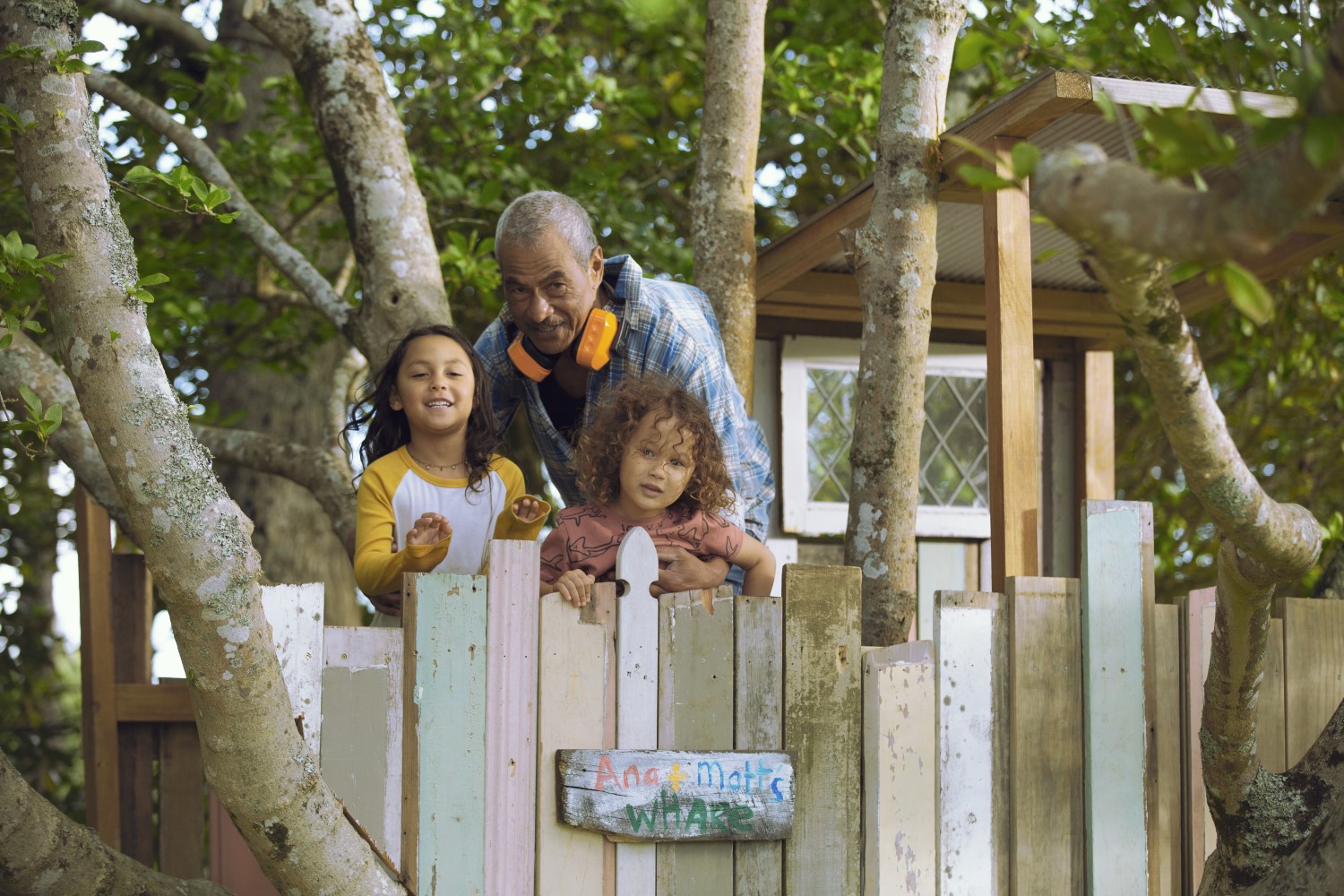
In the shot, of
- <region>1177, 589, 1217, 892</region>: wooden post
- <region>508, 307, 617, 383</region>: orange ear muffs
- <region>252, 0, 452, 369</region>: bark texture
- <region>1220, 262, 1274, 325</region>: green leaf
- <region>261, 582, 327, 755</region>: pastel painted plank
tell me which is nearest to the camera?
<region>1220, 262, 1274, 325</region>: green leaf

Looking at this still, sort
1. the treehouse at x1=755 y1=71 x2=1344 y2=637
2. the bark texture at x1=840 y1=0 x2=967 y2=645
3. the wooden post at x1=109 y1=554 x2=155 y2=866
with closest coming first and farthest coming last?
the bark texture at x1=840 y1=0 x2=967 y2=645
the wooden post at x1=109 y1=554 x2=155 y2=866
the treehouse at x1=755 y1=71 x2=1344 y2=637

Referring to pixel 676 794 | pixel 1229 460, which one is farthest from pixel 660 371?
pixel 1229 460

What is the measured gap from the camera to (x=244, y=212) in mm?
5008

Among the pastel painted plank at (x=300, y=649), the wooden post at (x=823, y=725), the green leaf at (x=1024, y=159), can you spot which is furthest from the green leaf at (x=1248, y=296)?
the pastel painted plank at (x=300, y=649)

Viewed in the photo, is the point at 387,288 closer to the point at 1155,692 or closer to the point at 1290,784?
the point at 1155,692

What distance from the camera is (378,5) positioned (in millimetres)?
7512

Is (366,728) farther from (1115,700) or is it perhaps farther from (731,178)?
(731,178)

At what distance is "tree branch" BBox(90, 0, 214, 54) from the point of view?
20.6ft

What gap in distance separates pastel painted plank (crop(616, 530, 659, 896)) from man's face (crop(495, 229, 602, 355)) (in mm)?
1179

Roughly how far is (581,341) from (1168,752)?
1975 mm

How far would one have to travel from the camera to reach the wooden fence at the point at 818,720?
2898mm

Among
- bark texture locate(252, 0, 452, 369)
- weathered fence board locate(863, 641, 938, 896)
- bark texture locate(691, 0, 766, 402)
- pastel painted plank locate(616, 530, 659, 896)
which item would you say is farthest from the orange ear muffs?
weathered fence board locate(863, 641, 938, 896)

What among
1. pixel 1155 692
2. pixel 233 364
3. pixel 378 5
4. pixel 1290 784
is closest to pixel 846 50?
pixel 378 5

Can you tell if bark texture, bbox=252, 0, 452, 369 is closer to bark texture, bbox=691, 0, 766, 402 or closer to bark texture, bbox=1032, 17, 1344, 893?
bark texture, bbox=691, 0, 766, 402
